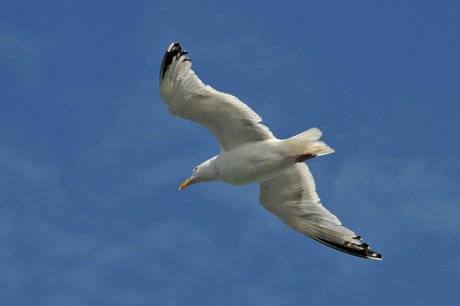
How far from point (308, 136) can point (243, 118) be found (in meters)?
1.07

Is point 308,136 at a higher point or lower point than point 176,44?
lower

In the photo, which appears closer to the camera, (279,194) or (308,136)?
(308,136)

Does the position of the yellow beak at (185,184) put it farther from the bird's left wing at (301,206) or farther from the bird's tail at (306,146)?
the bird's tail at (306,146)

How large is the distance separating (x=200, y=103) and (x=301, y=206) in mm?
2697

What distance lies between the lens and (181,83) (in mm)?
14484

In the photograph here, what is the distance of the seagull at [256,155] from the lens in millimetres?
14570

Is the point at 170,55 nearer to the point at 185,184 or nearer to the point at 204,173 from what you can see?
the point at 204,173

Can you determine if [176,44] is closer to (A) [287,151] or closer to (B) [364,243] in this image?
(A) [287,151]

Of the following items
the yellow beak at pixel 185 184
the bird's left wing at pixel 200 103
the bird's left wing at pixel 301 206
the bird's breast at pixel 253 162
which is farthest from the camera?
the yellow beak at pixel 185 184

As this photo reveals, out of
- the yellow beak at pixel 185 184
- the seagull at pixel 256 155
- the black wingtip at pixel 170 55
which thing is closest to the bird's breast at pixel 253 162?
the seagull at pixel 256 155

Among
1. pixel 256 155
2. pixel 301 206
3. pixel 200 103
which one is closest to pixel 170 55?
pixel 200 103

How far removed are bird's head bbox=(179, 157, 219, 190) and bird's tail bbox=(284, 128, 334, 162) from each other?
1.36m

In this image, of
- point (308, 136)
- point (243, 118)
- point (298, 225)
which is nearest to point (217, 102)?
point (243, 118)

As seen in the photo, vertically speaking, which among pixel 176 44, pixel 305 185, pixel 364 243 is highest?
pixel 176 44
